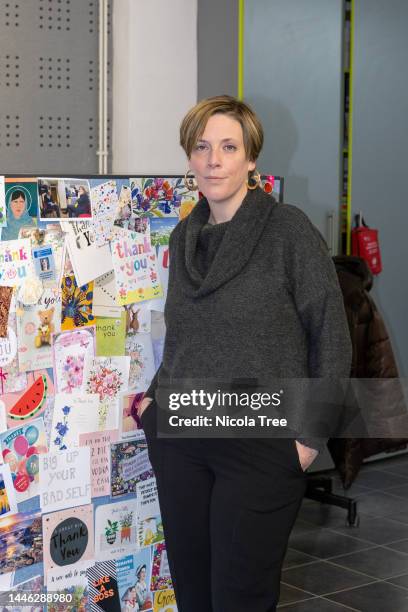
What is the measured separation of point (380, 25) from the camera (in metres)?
4.50

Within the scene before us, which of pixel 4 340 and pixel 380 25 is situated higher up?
pixel 380 25

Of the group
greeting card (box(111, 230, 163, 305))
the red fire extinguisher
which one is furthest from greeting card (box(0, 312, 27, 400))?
the red fire extinguisher

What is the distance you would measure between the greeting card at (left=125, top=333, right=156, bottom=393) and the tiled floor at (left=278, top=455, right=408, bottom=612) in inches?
42.5

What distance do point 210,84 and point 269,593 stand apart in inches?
91.7

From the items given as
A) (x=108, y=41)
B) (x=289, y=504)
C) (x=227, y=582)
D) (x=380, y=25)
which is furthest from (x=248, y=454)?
(x=380, y=25)

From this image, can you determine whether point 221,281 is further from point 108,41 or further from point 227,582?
point 108,41

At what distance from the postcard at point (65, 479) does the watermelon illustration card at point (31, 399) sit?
0.12 meters

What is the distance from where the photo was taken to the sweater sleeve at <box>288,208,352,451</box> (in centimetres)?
195

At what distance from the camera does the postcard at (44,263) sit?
2.32 m

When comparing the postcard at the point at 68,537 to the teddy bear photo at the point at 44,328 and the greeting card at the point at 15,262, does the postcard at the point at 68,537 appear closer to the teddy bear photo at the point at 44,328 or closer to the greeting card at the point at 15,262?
the teddy bear photo at the point at 44,328

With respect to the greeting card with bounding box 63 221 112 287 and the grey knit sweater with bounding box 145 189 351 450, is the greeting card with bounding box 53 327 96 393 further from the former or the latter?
the grey knit sweater with bounding box 145 189 351 450

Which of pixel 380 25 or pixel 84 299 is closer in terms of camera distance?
pixel 84 299

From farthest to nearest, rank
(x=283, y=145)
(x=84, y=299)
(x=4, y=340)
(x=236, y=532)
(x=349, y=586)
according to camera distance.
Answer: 1. (x=283, y=145)
2. (x=349, y=586)
3. (x=84, y=299)
4. (x=4, y=340)
5. (x=236, y=532)

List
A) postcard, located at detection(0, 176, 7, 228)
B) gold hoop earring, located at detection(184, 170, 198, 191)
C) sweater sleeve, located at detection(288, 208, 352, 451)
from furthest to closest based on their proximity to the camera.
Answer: gold hoop earring, located at detection(184, 170, 198, 191) < postcard, located at detection(0, 176, 7, 228) < sweater sleeve, located at detection(288, 208, 352, 451)
